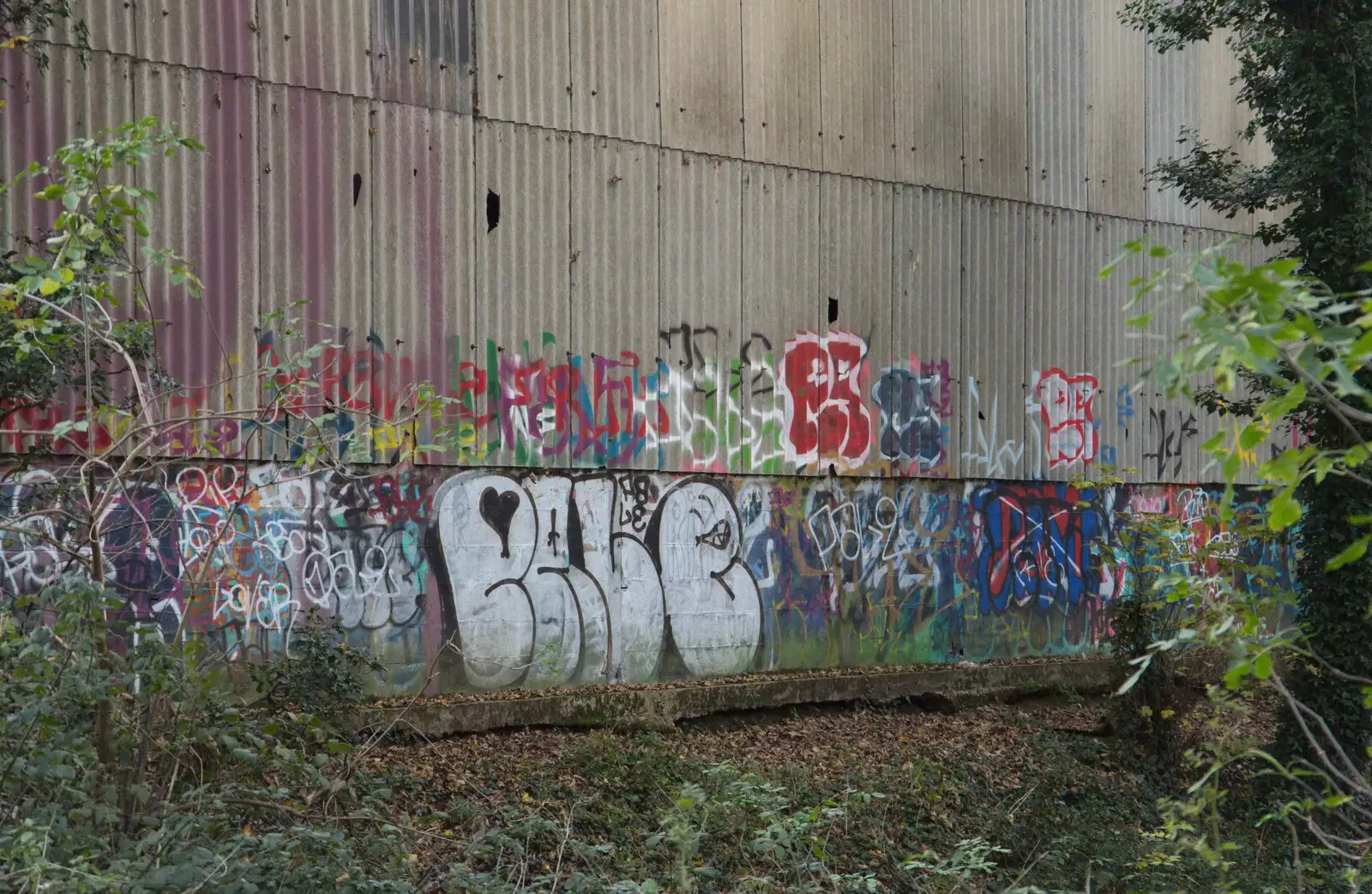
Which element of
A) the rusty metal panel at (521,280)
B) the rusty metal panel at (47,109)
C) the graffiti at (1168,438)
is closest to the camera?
the rusty metal panel at (47,109)

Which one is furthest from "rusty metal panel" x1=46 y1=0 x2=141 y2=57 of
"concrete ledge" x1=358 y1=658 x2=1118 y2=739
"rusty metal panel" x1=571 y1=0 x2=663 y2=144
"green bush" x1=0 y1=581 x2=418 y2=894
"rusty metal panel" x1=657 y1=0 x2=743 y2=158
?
"concrete ledge" x1=358 y1=658 x2=1118 y2=739

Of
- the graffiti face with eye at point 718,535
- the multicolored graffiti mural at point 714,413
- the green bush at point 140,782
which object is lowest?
the green bush at point 140,782

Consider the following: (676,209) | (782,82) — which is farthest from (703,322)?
(782,82)

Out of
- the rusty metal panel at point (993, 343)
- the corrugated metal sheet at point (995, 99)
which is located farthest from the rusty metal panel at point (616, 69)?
the rusty metal panel at point (993, 343)

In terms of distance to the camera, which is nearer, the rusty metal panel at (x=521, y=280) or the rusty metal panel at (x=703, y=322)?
the rusty metal panel at (x=521, y=280)

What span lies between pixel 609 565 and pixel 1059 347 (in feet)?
23.4

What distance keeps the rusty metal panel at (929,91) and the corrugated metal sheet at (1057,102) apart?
123 cm

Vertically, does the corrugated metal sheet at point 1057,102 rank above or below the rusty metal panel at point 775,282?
above

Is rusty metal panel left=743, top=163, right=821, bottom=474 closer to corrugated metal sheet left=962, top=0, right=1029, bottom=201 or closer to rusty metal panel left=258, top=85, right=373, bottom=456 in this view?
corrugated metal sheet left=962, top=0, right=1029, bottom=201

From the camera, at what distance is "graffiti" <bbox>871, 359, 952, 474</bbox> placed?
590 inches

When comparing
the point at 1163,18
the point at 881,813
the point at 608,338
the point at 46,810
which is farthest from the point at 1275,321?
the point at 1163,18

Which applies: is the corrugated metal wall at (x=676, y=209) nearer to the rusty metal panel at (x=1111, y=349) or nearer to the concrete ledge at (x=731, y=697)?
the rusty metal panel at (x=1111, y=349)

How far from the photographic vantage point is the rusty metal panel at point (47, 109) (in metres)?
9.91

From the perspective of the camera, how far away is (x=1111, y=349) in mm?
17094
